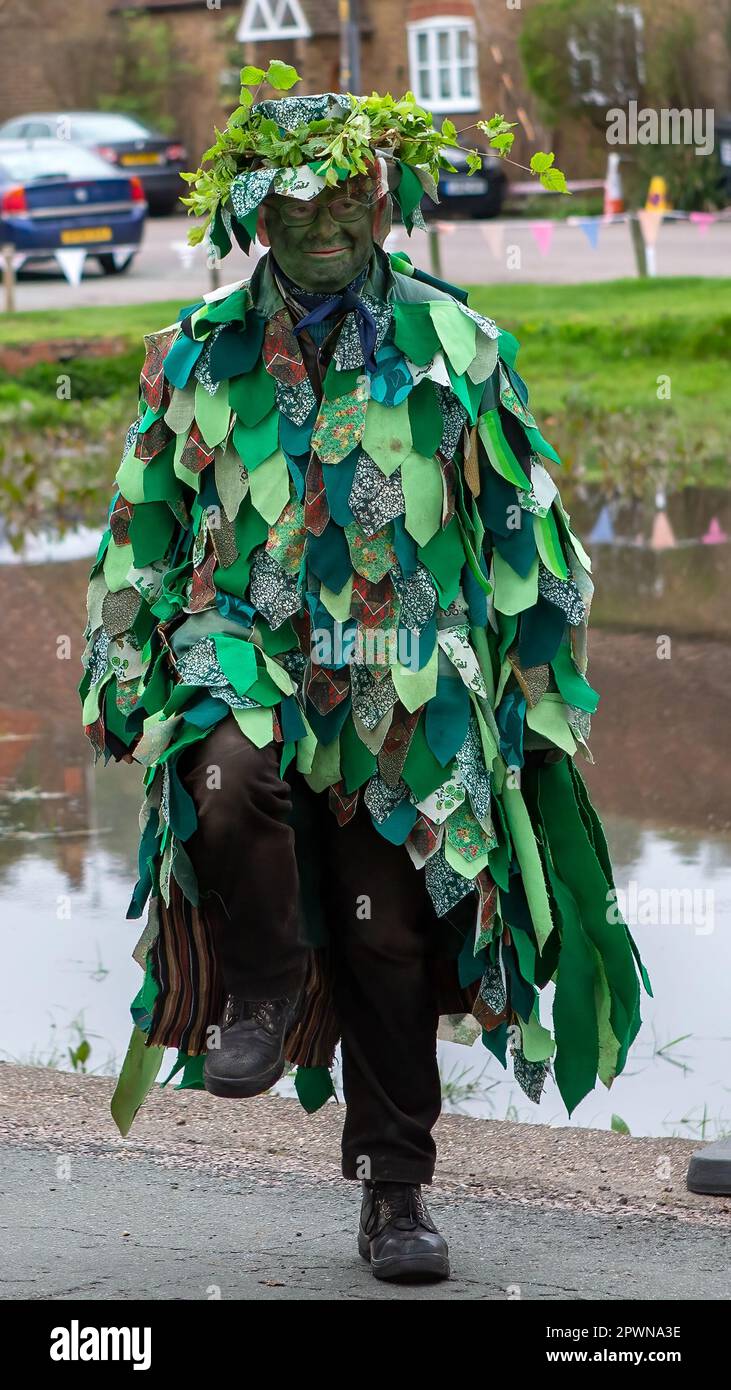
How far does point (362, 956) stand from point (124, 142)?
78.6ft

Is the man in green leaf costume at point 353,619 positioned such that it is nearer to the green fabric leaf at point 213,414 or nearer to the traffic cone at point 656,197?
the green fabric leaf at point 213,414

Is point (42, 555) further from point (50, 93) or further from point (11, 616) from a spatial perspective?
point (50, 93)

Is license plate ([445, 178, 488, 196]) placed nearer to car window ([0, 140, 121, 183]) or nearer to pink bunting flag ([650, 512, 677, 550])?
car window ([0, 140, 121, 183])

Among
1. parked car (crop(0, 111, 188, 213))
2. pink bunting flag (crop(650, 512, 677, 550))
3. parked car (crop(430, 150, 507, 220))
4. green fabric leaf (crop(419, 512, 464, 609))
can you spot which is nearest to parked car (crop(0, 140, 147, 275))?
parked car (crop(430, 150, 507, 220))

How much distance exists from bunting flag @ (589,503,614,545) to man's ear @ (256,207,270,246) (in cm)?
629

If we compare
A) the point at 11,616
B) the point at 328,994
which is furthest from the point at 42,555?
the point at 328,994

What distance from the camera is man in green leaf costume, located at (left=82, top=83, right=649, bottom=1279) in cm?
328

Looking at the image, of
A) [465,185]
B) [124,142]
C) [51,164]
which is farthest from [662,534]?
[124,142]

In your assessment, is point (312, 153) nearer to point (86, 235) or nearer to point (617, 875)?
point (617, 875)

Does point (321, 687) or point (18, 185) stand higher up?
point (18, 185)

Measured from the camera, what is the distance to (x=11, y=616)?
866 centimetres

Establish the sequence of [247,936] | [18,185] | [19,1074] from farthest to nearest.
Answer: [18,185], [19,1074], [247,936]

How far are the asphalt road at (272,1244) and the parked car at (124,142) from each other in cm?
2309

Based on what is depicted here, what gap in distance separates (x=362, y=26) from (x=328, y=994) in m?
28.4
